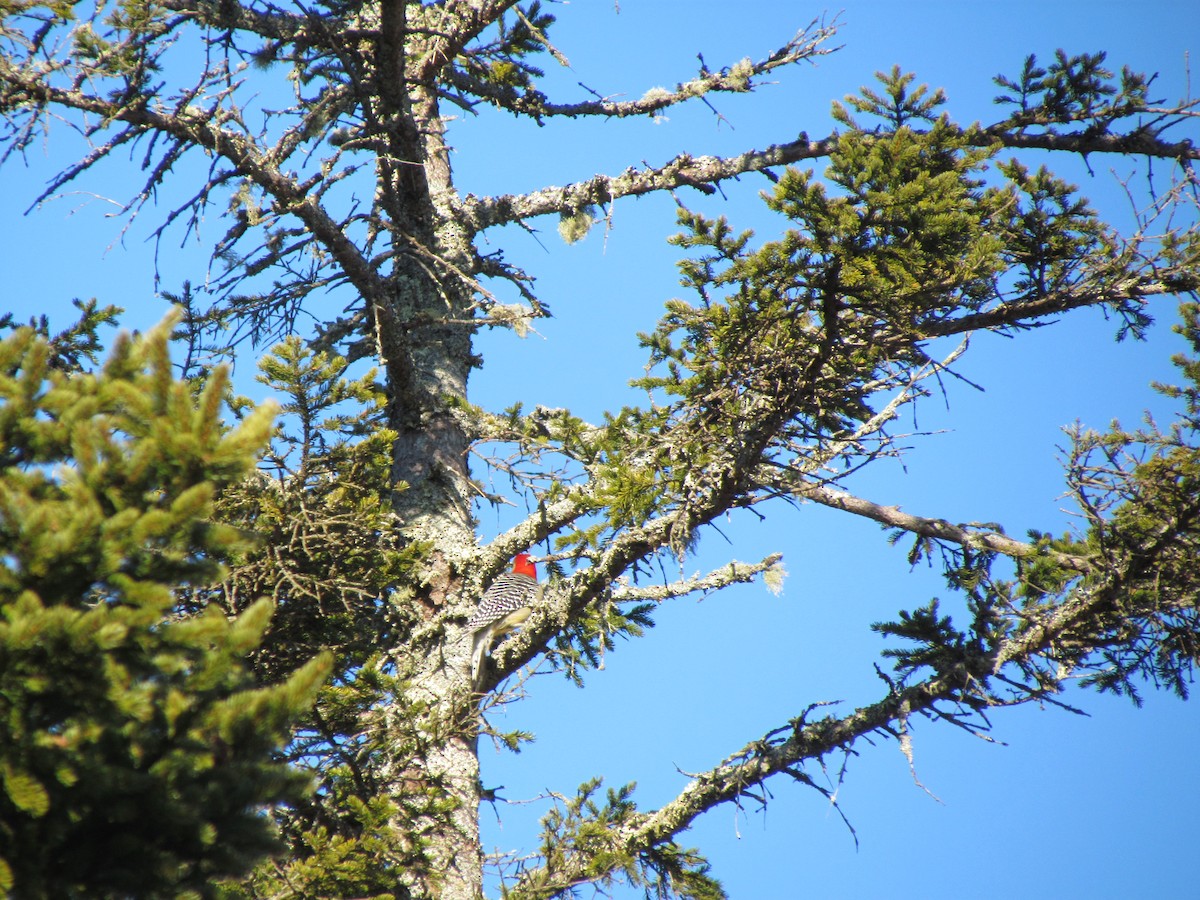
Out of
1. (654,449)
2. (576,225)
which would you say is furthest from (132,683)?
(576,225)

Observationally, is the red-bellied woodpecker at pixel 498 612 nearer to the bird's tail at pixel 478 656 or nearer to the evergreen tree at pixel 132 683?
the bird's tail at pixel 478 656

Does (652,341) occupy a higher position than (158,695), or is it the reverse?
(652,341)

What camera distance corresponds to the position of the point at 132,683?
303cm

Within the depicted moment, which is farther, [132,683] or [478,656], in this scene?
[478,656]

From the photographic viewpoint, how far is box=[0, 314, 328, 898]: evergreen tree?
9.36ft

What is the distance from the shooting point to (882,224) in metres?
5.11

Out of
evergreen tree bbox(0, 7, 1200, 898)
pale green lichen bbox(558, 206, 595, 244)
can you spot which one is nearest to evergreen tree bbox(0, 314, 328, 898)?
evergreen tree bbox(0, 7, 1200, 898)

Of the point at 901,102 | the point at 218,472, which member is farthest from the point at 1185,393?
the point at 218,472

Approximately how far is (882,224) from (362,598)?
12.6 ft

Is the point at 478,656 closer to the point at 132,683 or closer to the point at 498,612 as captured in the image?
the point at 498,612

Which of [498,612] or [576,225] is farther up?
[576,225]

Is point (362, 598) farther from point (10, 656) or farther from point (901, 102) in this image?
point (901, 102)

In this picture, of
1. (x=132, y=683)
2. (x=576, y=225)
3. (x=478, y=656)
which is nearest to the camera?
(x=132, y=683)

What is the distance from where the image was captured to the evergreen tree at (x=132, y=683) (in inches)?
112
